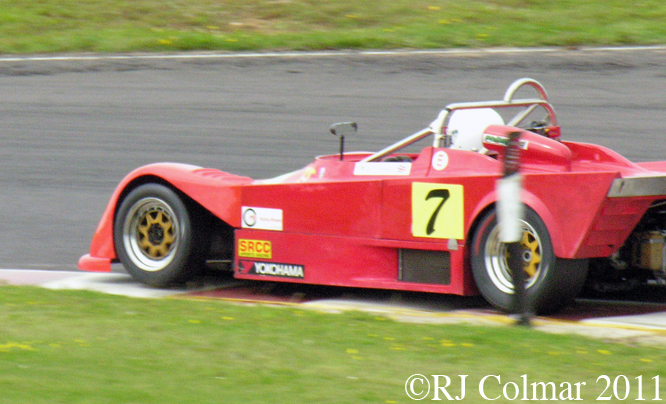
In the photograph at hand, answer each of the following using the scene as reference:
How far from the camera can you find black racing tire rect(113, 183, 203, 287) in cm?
757

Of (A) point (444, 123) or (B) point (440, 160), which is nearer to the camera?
(B) point (440, 160)

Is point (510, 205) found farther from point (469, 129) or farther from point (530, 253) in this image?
point (469, 129)

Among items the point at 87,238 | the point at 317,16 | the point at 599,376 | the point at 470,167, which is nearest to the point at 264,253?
the point at 470,167

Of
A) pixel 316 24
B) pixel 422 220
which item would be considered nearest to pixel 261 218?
pixel 422 220

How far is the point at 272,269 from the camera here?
7441 millimetres

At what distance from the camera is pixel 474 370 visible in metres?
4.89

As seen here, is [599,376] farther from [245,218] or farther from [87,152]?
[87,152]

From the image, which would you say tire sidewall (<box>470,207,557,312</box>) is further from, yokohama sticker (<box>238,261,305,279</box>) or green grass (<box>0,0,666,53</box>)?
green grass (<box>0,0,666,53</box>)

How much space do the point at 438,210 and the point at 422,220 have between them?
0.41 ft

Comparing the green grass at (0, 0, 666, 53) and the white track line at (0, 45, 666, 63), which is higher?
the green grass at (0, 0, 666, 53)

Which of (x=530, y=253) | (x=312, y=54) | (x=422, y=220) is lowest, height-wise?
(x=530, y=253)

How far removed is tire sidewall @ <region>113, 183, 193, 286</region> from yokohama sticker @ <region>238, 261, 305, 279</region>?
40 centimetres

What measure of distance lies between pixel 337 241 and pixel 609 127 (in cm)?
573

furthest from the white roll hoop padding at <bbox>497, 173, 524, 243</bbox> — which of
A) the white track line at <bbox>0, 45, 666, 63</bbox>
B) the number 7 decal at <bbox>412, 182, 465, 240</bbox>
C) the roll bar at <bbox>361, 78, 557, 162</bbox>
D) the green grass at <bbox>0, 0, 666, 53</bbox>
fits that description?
the green grass at <bbox>0, 0, 666, 53</bbox>
